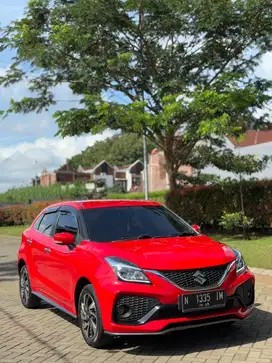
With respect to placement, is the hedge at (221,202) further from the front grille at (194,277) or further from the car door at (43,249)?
the front grille at (194,277)

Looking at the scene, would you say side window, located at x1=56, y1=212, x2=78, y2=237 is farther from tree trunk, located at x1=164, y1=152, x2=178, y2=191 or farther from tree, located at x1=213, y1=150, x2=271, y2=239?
tree trunk, located at x1=164, y1=152, x2=178, y2=191

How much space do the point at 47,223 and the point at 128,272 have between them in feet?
8.86

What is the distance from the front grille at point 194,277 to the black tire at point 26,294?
3424mm

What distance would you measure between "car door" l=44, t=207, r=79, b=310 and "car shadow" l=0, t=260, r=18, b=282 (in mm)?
4898

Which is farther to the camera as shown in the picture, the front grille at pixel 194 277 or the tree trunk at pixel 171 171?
the tree trunk at pixel 171 171

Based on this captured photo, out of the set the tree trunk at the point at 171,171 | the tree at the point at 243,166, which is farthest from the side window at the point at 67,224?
the tree trunk at the point at 171,171

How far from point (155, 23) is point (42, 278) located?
39.1 feet

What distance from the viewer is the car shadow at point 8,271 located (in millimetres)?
11575

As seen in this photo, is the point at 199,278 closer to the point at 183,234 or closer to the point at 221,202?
the point at 183,234

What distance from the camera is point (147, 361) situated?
511 cm

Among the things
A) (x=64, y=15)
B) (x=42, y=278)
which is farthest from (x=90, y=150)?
(x=42, y=278)

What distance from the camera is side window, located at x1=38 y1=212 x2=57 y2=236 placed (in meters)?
7.39

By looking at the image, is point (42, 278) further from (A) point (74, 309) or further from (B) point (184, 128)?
(B) point (184, 128)

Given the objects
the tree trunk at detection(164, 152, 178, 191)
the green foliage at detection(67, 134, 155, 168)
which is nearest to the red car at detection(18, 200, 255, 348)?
the tree trunk at detection(164, 152, 178, 191)
